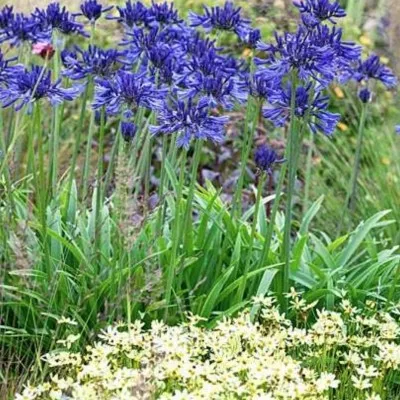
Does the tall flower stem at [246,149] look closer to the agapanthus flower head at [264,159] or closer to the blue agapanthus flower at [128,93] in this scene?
the agapanthus flower head at [264,159]

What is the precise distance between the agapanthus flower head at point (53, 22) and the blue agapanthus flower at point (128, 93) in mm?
563

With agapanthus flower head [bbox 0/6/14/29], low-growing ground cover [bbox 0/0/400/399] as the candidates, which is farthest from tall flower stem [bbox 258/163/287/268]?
agapanthus flower head [bbox 0/6/14/29]

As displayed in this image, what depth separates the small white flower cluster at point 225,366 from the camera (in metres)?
2.89

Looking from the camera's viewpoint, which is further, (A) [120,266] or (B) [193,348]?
(A) [120,266]

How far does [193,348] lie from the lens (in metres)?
3.34

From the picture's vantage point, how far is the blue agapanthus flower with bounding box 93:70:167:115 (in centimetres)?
381

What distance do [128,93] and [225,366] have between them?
49.2 inches

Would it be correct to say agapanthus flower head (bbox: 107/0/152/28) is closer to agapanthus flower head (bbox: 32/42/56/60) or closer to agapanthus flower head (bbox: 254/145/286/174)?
agapanthus flower head (bbox: 32/42/56/60)

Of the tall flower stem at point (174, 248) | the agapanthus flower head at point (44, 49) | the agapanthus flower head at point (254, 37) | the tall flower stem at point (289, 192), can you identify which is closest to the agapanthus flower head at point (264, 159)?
→ the tall flower stem at point (289, 192)

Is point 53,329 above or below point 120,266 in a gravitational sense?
below

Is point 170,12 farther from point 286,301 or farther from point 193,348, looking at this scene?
point 193,348

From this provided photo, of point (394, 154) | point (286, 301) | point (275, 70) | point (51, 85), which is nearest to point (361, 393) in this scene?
point (286, 301)

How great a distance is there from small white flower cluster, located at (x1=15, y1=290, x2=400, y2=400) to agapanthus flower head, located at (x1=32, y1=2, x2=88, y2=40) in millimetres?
1450

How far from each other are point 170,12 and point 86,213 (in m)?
1.01
